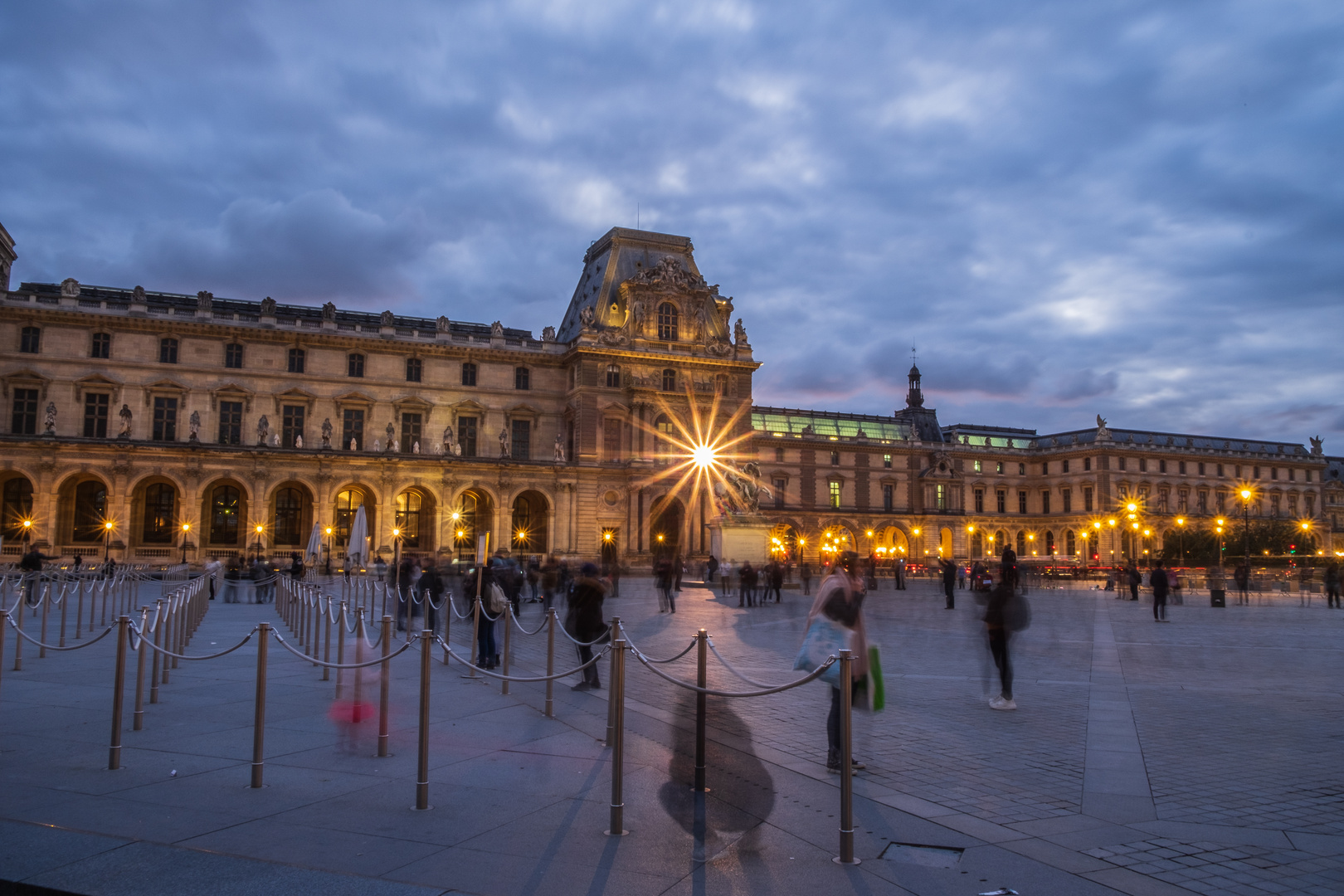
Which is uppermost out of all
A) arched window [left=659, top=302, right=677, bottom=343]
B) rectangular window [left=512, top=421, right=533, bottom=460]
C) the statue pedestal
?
arched window [left=659, top=302, right=677, bottom=343]

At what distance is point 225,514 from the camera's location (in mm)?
57062

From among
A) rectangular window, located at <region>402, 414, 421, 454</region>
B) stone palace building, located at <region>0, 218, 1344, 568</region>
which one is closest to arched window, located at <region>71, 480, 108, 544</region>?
stone palace building, located at <region>0, 218, 1344, 568</region>

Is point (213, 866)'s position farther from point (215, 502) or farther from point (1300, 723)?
point (215, 502)

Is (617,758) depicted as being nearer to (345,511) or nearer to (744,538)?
(744,538)

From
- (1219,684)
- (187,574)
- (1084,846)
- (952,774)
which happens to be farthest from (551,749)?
(187,574)

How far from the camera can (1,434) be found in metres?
51.0

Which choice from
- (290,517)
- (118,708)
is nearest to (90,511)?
(290,517)

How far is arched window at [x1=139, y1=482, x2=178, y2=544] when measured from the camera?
55.0 metres

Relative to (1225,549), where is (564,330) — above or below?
above

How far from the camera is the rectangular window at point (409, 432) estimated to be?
2402 inches

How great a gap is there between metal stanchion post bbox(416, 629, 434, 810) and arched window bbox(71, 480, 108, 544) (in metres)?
54.5

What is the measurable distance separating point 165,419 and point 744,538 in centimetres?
3698

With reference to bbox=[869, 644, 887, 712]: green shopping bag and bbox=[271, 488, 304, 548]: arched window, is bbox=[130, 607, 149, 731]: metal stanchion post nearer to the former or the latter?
bbox=[869, 644, 887, 712]: green shopping bag

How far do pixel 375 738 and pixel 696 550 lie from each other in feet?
174
